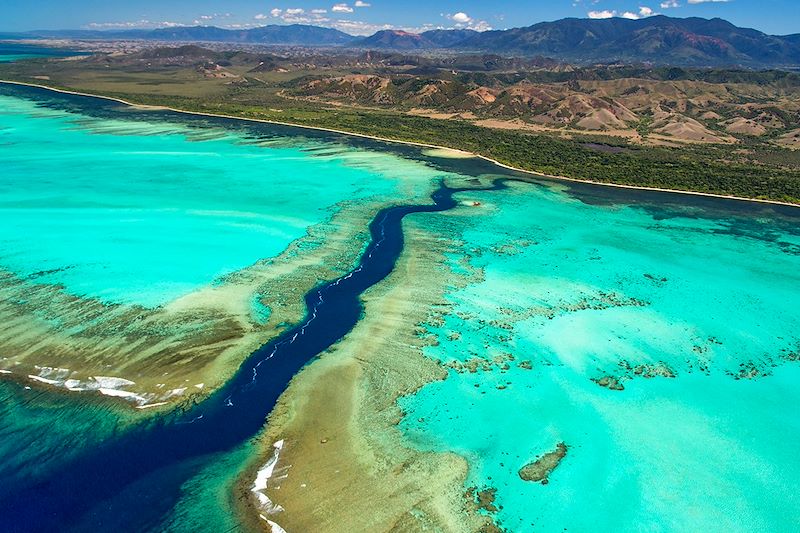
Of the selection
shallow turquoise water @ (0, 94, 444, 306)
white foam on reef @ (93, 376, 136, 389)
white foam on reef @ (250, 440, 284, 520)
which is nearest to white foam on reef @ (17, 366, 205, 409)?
white foam on reef @ (93, 376, 136, 389)

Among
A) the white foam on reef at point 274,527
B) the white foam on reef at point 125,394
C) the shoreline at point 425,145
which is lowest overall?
the white foam on reef at point 274,527

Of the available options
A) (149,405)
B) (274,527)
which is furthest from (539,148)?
(274,527)

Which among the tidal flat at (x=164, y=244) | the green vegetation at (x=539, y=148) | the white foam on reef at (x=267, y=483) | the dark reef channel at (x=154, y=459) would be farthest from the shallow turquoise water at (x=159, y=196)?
the green vegetation at (x=539, y=148)

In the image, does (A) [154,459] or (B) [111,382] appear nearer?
(A) [154,459]

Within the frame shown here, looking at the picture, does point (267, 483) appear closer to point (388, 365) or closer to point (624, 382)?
point (388, 365)

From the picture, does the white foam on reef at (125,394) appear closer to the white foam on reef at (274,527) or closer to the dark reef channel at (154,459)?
the dark reef channel at (154,459)
